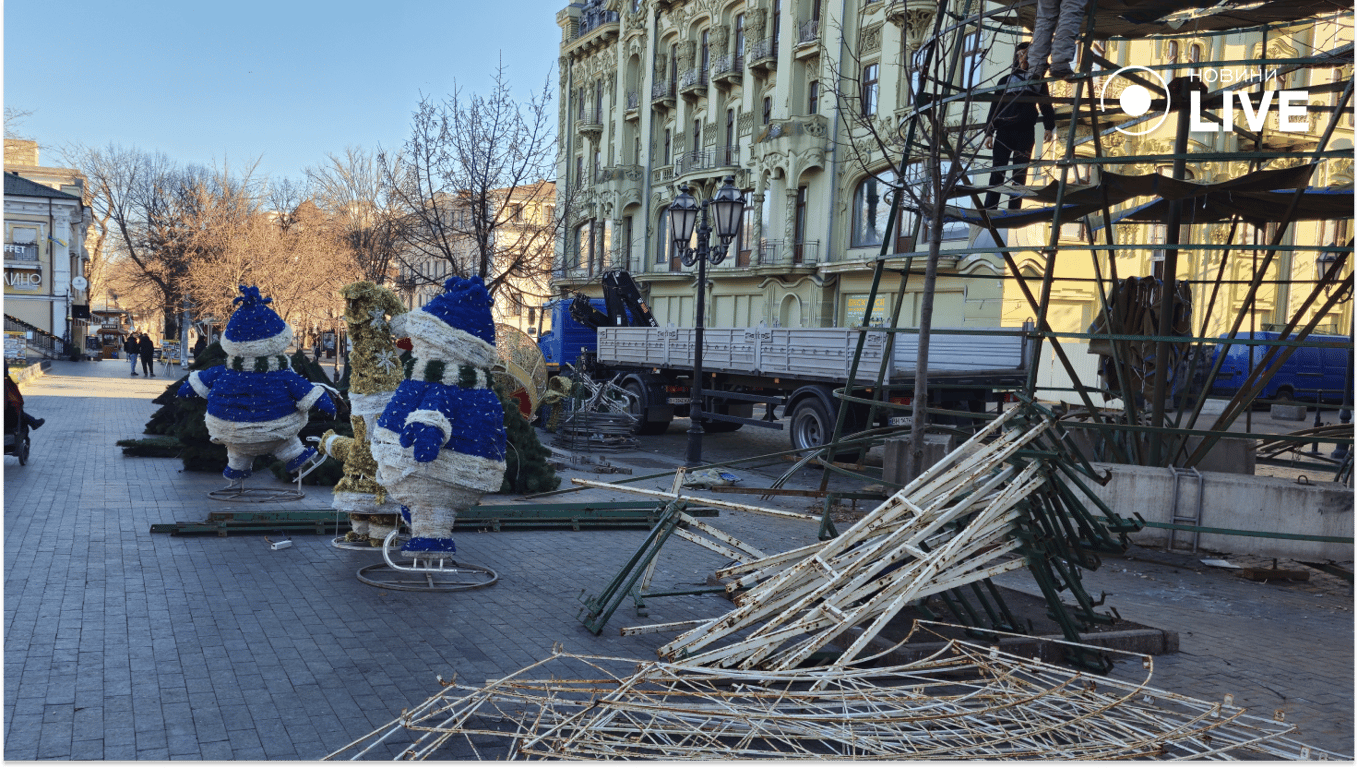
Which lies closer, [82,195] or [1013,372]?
[1013,372]

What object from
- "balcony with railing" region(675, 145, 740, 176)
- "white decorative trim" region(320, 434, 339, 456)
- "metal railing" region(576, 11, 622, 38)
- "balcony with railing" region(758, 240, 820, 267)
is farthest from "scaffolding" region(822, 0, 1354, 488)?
"metal railing" region(576, 11, 622, 38)

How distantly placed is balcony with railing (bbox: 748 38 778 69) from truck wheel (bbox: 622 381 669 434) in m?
16.3

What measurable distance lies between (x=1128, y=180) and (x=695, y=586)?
17.0 feet

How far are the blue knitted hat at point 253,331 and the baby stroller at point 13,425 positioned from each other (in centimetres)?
351

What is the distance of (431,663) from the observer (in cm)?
535

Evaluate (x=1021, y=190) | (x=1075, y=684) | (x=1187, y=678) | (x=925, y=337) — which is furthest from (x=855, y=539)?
(x=1021, y=190)

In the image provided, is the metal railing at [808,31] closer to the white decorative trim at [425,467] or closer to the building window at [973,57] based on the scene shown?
the building window at [973,57]

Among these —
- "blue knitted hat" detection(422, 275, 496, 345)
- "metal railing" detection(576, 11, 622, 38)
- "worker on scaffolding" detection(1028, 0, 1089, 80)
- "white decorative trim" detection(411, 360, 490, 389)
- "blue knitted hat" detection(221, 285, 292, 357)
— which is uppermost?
"metal railing" detection(576, 11, 622, 38)

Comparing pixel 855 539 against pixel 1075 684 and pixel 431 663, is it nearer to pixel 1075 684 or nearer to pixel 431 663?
pixel 1075 684

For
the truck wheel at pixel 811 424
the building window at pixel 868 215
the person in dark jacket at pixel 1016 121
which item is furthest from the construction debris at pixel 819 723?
the building window at pixel 868 215

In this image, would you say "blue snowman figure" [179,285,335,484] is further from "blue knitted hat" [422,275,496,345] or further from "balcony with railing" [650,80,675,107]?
"balcony with railing" [650,80,675,107]

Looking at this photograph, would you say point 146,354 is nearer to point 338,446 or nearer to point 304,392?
point 304,392

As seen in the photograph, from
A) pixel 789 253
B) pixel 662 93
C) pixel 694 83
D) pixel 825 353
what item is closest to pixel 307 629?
pixel 825 353

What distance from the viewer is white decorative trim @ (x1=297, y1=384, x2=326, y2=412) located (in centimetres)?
1070
